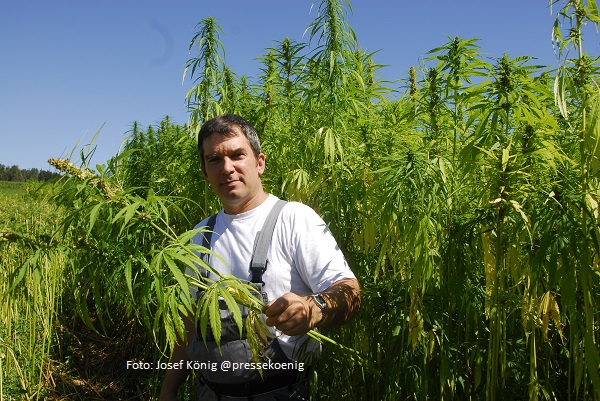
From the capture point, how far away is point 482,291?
5.61 ft

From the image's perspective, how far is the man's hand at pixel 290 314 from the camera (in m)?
1.25

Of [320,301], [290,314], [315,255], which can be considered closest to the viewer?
[290,314]

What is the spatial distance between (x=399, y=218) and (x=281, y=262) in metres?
0.41

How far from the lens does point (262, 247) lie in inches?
63.6

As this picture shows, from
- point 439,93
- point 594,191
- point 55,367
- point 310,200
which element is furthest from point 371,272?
point 55,367

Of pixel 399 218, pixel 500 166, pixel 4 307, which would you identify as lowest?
pixel 4 307

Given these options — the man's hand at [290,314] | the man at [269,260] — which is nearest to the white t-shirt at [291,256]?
the man at [269,260]

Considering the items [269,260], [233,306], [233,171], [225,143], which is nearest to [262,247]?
[269,260]

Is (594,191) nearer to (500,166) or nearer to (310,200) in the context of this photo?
(500,166)

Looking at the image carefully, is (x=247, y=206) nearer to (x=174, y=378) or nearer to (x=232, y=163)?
(x=232, y=163)

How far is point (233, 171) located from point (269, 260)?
34 cm

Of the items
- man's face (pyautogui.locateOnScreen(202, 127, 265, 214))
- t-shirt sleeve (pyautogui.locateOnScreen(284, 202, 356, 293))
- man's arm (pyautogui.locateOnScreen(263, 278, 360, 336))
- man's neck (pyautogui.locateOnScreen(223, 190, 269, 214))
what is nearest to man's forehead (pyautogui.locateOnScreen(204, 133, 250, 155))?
man's face (pyautogui.locateOnScreen(202, 127, 265, 214))

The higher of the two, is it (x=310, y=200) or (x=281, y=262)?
(x=310, y=200)

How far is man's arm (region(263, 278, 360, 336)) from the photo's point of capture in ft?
4.11
